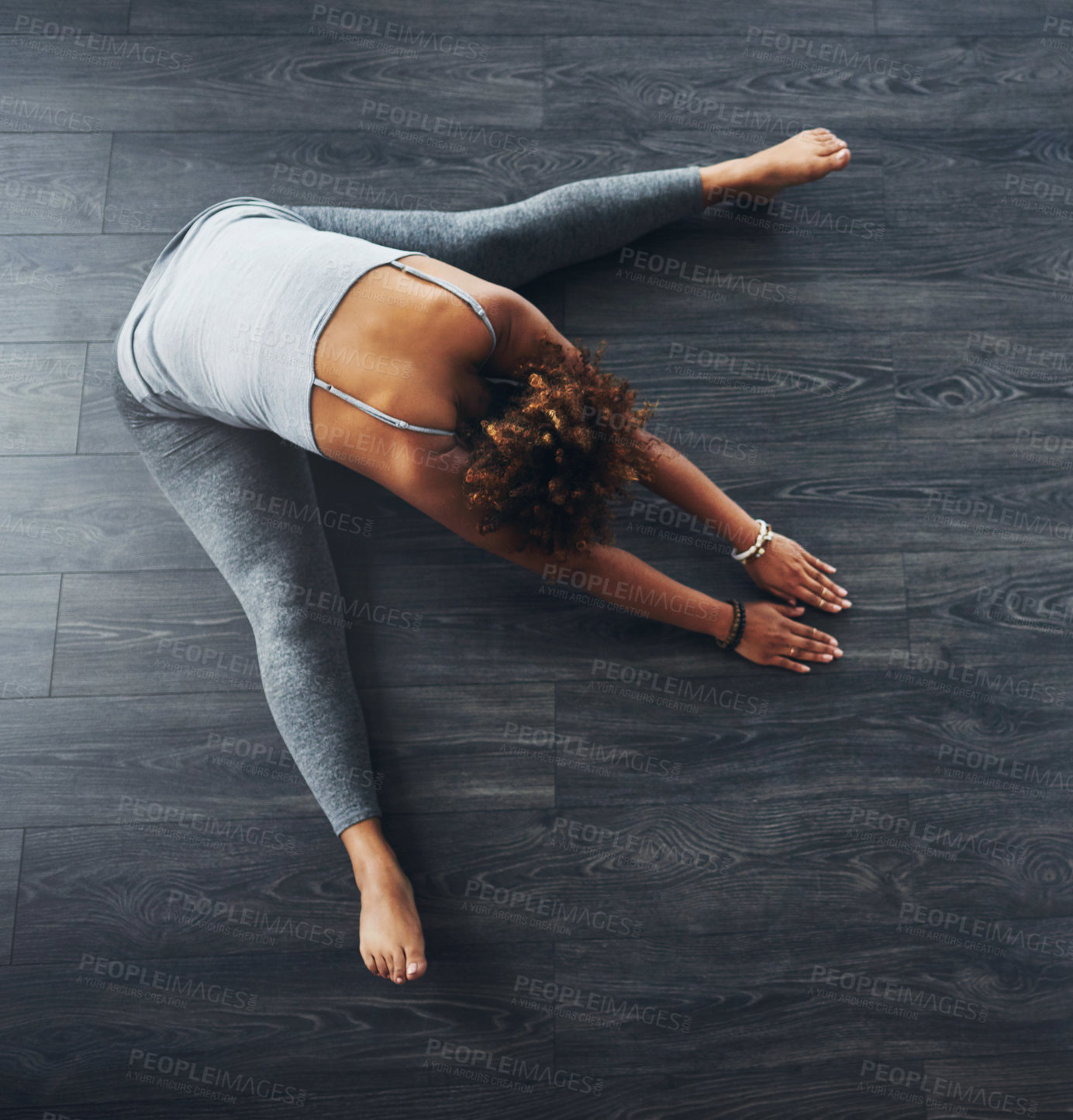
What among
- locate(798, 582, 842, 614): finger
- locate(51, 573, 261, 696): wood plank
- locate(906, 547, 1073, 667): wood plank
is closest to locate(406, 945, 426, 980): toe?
locate(51, 573, 261, 696): wood plank

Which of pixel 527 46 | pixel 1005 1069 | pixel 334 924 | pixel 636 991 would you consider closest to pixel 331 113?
pixel 527 46

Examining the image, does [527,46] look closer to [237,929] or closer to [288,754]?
[288,754]

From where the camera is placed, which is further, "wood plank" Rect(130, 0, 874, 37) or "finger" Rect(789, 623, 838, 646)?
"wood plank" Rect(130, 0, 874, 37)

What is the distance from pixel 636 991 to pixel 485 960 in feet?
0.79

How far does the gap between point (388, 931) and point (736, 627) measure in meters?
0.70

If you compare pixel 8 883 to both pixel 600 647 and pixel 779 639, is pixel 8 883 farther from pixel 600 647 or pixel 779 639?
pixel 779 639

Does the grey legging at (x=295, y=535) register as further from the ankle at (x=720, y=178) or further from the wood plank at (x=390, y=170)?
the ankle at (x=720, y=178)

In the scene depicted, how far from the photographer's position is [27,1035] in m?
1.25

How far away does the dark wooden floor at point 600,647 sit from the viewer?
1255 millimetres

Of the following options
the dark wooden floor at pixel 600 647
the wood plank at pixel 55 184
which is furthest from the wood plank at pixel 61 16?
the wood plank at pixel 55 184

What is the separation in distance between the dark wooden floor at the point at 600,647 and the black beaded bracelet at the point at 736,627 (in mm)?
50

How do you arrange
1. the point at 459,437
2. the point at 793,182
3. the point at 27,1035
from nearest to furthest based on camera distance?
the point at 459,437, the point at 27,1035, the point at 793,182

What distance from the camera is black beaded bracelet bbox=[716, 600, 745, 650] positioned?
1282 mm

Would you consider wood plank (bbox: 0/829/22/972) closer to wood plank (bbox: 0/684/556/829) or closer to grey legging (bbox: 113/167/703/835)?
wood plank (bbox: 0/684/556/829)
